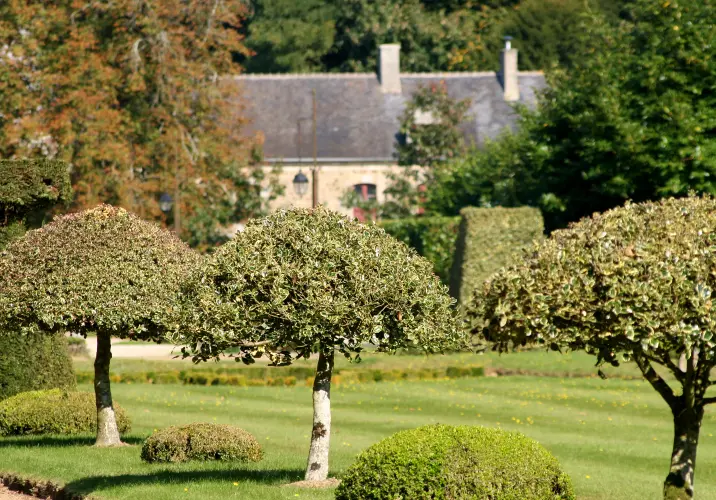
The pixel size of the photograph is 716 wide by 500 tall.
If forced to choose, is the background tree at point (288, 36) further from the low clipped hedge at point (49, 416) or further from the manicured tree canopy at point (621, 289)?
the manicured tree canopy at point (621, 289)

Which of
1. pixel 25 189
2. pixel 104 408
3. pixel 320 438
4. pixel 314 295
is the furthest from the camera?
pixel 25 189

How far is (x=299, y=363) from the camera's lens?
31.6m

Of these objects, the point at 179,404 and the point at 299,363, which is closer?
the point at 179,404

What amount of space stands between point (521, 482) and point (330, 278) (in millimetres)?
3120

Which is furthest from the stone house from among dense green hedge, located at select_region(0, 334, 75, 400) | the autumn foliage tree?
dense green hedge, located at select_region(0, 334, 75, 400)

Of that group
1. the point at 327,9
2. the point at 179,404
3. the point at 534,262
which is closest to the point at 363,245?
the point at 534,262

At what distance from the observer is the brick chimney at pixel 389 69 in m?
60.3

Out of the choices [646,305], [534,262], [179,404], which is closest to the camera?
[646,305]

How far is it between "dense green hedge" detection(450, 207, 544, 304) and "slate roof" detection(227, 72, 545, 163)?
22868mm

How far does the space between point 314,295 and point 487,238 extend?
76.5 ft

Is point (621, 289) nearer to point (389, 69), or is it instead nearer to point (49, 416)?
point (49, 416)

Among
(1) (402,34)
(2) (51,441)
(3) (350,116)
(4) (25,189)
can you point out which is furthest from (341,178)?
(2) (51,441)

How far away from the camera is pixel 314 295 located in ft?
40.2

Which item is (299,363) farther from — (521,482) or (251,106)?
(251,106)
